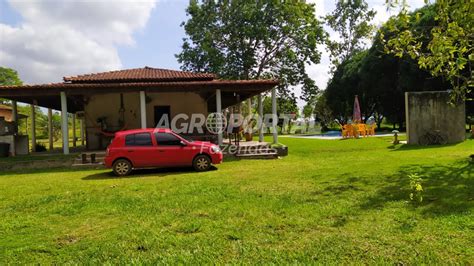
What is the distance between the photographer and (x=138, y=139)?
1098 centimetres

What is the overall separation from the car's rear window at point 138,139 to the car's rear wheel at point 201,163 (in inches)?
60.3

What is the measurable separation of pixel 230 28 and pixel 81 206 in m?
30.2

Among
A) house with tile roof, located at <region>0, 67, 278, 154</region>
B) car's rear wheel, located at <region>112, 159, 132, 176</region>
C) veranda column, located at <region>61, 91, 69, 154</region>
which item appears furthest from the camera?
house with tile roof, located at <region>0, 67, 278, 154</region>

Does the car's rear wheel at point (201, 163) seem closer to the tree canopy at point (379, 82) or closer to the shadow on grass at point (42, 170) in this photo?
the shadow on grass at point (42, 170)

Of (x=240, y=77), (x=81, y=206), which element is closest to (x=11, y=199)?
(x=81, y=206)

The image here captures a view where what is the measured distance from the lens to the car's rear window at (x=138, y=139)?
35.9 feet

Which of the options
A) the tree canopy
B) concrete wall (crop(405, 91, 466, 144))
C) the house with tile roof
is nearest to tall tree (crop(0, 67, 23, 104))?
the house with tile roof

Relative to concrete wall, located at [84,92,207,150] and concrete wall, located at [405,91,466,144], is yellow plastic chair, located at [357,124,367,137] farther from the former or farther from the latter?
concrete wall, located at [84,92,207,150]

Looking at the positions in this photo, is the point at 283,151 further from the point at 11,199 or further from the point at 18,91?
the point at 18,91

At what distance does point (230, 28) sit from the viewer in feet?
113

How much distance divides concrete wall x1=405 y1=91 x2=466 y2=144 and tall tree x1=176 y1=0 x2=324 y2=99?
17205 millimetres

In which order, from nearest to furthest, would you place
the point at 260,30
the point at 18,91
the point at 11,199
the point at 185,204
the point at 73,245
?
1. the point at 73,245
2. the point at 185,204
3. the point at 11,199
4. the point at 18,91
5. the point at 260,30

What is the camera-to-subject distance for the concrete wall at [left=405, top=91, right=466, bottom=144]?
1758 centimetres

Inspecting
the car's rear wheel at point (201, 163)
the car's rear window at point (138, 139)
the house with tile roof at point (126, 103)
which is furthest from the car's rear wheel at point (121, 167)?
the house with tile roof at point (126, 103)
